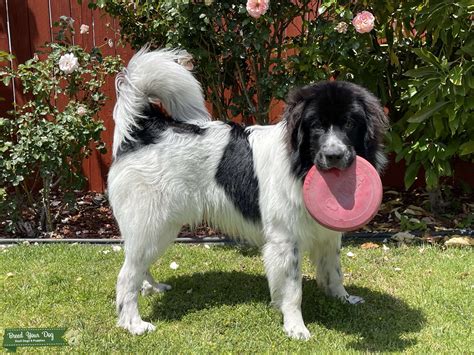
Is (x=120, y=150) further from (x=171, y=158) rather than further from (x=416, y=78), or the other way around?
(x=416, y=78)

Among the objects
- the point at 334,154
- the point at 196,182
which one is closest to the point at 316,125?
the point at 334,154

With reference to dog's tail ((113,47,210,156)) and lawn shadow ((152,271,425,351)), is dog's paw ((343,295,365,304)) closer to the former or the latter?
lawn shadow ((152,271,425,351))

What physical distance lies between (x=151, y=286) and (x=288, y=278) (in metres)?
1.23

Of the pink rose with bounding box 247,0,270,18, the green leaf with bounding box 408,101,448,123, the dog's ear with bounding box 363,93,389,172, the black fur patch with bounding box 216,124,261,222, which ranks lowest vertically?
the black fur patch with bounding box 216,124,261,222

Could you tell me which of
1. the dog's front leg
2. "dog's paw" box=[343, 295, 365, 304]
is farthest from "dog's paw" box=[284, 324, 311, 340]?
"dog's paw" box=[343, 295, 365, 304]

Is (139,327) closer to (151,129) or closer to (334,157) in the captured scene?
(151,129)

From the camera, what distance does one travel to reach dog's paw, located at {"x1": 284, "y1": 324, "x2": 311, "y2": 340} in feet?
11.0

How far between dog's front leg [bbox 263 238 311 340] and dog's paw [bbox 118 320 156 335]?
33.4 inches

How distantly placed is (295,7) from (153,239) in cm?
278

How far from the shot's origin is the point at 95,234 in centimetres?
568

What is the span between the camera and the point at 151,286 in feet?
13.6

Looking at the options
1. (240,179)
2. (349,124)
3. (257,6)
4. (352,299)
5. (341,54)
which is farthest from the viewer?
(341,54)

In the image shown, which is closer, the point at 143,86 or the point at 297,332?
the point at 297,332

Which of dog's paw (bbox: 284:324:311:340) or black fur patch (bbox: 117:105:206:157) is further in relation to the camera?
black fur patch (bbox: 117:105:206:157)
